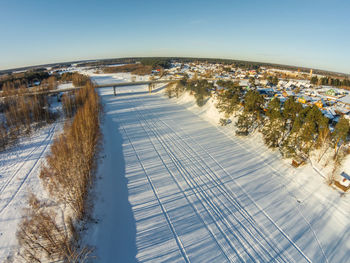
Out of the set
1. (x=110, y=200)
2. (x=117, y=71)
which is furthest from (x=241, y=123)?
(x=117, y=71)

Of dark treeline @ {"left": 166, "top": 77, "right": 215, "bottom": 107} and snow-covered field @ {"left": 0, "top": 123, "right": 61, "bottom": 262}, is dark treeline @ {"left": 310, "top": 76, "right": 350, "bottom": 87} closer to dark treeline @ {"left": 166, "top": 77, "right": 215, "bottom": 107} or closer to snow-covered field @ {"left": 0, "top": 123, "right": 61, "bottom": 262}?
dark treeline @ {"left": 166, "top": 77, "right": 215, "bottom": 107}

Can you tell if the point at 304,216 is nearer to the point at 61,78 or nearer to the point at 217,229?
the point at 217,229

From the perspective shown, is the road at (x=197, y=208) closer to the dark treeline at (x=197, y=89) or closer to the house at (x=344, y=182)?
the house at (x=344, y=182)

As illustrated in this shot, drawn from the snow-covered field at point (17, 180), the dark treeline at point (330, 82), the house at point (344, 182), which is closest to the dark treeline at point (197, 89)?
the house at point (344, 182)

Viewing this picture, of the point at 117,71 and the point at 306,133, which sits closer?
the point at 306,133

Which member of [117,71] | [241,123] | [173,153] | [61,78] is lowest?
[173,153]

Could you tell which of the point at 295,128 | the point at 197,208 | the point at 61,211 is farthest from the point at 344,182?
the point at 61,211

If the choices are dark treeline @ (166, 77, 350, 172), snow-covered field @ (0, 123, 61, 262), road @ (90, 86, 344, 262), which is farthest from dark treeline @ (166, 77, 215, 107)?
snow-covered field @ (0, 123, 61, 262)

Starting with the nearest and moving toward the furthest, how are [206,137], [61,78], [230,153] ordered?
[230,153], [206,137], [61,78]
